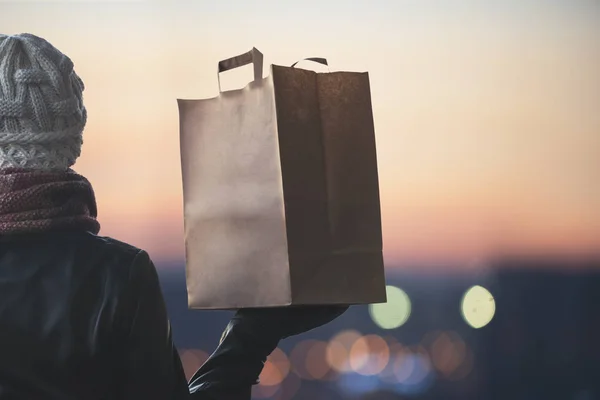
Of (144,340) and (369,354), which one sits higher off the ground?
(144,340)

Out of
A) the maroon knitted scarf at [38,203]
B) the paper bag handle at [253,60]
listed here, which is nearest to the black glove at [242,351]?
the maroon knitted scarf at [38,203]

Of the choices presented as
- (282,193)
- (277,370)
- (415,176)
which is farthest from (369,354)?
(282,193)

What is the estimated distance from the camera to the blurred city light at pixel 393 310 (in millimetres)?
2072

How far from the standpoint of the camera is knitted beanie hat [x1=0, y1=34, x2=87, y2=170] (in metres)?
0.82

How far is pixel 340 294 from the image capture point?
1023 mm

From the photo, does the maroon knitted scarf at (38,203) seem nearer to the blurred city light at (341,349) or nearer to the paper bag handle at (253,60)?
the paper bag handle at (253,60)

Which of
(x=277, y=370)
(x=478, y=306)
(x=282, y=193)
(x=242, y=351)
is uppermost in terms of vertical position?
(x=282, y=193)

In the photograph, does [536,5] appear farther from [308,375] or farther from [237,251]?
[237,251]

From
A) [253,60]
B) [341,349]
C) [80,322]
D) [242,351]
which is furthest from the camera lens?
[341,349]

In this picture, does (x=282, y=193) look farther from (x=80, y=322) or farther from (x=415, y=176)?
(x=415, y=176)

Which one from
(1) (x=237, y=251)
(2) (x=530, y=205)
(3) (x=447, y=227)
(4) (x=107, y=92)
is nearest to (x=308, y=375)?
(3) (x=447, y=227)

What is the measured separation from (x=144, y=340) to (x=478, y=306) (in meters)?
1.46

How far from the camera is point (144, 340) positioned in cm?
81

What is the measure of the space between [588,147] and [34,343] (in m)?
1.81
